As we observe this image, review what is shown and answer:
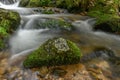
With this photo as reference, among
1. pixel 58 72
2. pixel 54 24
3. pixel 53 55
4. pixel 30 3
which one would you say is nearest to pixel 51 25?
pixel 54 24

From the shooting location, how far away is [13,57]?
585 cm

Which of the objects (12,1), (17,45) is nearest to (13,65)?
(17,45)

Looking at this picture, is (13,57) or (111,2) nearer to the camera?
(13,57)

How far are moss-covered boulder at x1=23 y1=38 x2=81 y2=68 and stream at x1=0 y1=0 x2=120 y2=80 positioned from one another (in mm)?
500

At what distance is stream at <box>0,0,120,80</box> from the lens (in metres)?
6.46

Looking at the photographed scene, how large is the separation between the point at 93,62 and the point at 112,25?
3690mm

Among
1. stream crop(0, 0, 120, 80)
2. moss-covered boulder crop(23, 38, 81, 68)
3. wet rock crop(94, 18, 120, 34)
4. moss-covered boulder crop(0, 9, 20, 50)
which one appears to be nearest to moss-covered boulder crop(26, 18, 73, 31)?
stream crop(0, 0, 120, 80)

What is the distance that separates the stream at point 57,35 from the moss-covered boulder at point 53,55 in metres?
0.50

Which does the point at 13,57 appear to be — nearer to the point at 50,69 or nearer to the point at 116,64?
the point at 50,69

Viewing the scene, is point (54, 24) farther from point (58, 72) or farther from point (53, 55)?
point (58, 72)

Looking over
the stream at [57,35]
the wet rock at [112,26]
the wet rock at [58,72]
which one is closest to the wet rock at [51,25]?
the stream at [57,35]

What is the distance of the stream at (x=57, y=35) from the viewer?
6465 millimetres

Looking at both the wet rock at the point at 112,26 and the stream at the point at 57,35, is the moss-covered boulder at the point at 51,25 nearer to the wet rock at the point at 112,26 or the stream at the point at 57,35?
the stream at the point at 57,35

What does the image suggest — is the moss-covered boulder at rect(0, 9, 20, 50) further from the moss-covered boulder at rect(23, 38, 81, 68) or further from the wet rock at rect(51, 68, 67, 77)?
the wet rock at rect(51, 68, 67, 77)
